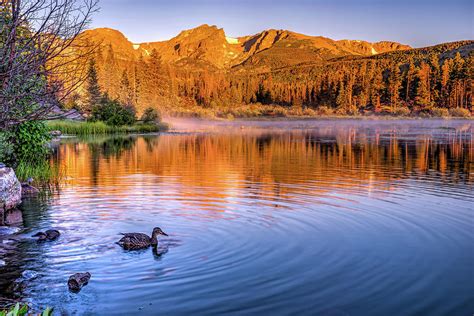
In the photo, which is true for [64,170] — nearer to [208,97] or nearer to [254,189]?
[254,189]

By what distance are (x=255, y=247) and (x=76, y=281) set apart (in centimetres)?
427

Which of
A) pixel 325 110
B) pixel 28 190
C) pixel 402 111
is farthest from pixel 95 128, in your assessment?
pixel 402 111

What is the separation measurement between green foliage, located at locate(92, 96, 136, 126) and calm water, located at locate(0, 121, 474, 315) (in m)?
51.5

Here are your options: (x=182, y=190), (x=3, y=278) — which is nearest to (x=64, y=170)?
(x=182, y=190)

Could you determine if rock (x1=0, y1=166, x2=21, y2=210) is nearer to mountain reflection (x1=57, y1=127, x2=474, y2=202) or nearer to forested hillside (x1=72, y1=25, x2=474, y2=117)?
mountain reflection (x1=57, y1=127, x2=474, y2=202)

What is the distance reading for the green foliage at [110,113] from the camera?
73.3 m

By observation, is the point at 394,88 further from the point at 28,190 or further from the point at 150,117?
the point at 28,190

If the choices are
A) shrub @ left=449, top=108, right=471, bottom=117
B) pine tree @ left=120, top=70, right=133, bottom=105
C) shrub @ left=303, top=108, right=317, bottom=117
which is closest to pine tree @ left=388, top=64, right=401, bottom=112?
shrub @ left=449, top=108, right=471, bottom=117

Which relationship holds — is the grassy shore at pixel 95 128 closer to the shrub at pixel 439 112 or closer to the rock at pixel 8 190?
the rock at pixel 8 190

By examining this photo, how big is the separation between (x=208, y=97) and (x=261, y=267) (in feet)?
528

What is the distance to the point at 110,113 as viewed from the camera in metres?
73.5

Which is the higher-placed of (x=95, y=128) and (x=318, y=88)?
(x=318, y=88)

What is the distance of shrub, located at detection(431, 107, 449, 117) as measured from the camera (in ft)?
395

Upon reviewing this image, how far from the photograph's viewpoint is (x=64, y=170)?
26062 millimetres
